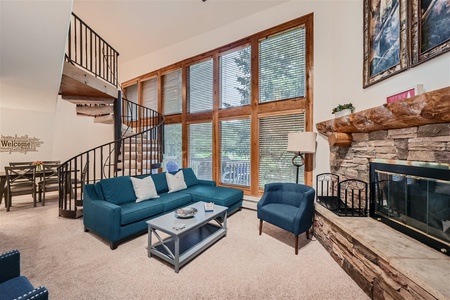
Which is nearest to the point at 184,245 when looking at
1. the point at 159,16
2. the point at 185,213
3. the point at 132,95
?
the point at 185,213

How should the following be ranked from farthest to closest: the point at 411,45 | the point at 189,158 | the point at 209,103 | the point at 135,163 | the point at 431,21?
the point at 189,158
the point at 209,103
the point at 135,163
the point at 411,45
the point at 431,21

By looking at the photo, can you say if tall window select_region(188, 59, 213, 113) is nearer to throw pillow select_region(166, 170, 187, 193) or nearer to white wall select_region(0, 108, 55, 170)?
throw pillow select_region(166, 170, 187, 193)

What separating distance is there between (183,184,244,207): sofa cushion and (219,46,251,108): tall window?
2.15 meters

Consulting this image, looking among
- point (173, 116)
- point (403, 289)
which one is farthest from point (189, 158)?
point (403, 289)

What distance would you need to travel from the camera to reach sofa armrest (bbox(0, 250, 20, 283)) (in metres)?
1.28

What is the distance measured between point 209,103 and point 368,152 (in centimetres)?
371

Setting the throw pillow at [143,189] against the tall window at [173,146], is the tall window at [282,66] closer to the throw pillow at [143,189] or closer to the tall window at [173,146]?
the tall window at [173,146]

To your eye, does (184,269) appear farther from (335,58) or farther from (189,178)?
(335,58)

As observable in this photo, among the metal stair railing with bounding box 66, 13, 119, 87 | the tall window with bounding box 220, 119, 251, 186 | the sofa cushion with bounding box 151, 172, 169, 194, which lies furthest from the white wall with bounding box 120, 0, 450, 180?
the sofa cushion with bounding box 151, 172, 169, 194

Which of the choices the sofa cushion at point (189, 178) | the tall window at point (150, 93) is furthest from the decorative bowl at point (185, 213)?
the tall window at point (150, 93)

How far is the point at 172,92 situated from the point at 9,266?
5254mm

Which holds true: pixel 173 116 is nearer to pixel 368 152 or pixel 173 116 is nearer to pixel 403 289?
pixel 368 152

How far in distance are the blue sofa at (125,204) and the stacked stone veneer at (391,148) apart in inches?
80.5

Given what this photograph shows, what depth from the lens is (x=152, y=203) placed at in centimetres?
306
